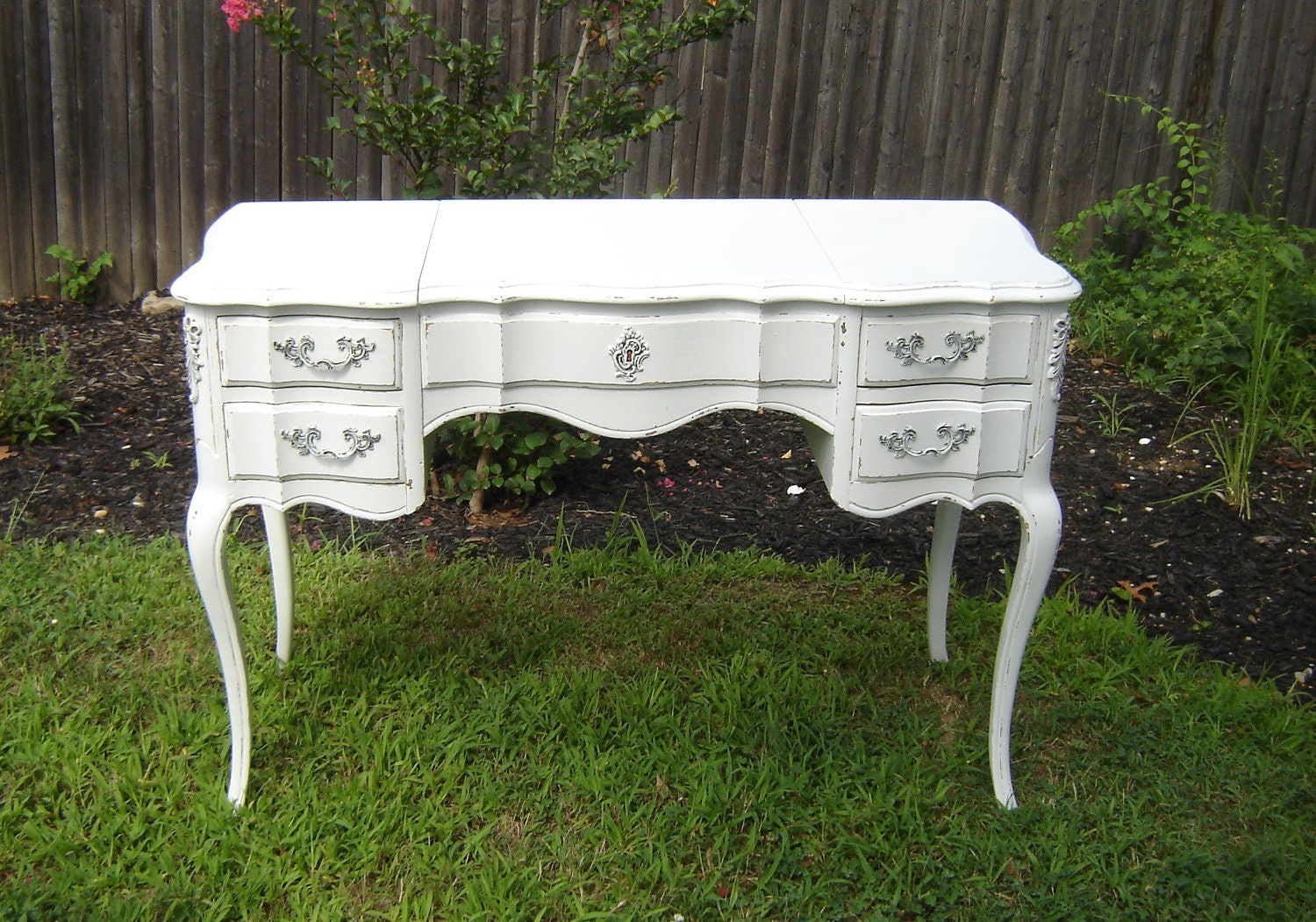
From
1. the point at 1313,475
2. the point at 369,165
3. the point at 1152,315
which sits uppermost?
the point at 369,165

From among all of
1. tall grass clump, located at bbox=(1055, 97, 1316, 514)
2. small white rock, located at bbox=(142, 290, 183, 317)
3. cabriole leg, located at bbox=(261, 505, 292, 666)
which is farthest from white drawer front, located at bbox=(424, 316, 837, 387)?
small white rock, located at bbox=(142, 290, 183, 317)

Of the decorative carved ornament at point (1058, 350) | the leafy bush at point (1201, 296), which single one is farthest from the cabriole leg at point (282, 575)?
the leafy bush at point (1201, 296)

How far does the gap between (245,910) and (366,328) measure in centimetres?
104

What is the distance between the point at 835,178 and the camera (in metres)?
5.16

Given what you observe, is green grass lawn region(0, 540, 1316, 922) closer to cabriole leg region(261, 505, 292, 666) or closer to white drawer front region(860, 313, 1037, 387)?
cabriole leg region(261, 505, 292, 666)

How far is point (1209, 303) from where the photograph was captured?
14.1 feet

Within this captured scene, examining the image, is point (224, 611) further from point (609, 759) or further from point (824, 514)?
point (824, 514)

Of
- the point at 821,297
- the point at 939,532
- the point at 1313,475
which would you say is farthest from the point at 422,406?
the point at 1313,475

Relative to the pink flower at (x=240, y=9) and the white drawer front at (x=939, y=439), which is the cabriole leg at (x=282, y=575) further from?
the pink flower at (x=240, y=9)

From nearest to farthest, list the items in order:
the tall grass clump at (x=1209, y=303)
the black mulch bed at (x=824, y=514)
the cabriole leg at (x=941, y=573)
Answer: the cabriole leg at (x=941, y=573), the black mulch bed at (x=824, y=514), the tall grass clump at (x=1209, y=303)

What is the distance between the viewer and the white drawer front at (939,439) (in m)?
2.10

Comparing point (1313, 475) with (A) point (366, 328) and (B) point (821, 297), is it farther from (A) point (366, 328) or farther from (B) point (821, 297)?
(A) point (366, 328)

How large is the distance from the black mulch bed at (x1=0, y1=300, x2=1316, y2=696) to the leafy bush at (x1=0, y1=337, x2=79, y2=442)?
0.06 meters

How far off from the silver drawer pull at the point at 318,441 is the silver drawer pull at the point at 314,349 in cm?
12
